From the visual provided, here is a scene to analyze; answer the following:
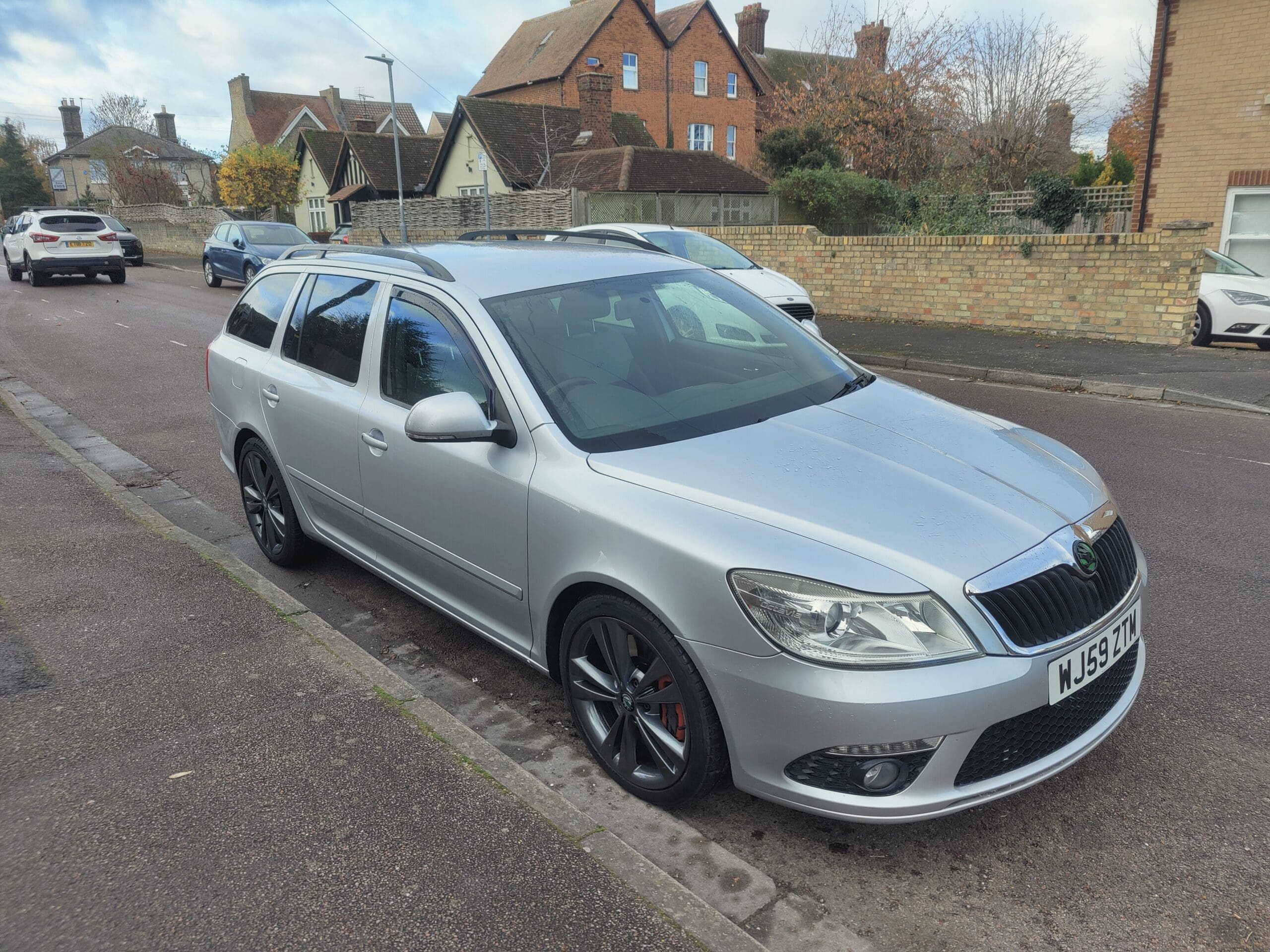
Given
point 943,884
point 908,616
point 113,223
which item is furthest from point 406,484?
point 113,223

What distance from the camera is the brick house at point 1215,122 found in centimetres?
1540

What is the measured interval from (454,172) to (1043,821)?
4048 cm

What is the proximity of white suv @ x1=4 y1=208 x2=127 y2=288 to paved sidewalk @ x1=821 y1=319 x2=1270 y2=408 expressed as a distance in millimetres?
19731

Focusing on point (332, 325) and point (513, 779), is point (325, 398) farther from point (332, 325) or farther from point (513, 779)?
point (513, 779)

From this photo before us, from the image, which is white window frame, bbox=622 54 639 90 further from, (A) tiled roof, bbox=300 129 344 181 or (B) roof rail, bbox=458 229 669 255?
(B) roof rail, bbox=458 229 669 255

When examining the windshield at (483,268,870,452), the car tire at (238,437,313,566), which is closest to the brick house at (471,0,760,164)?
the car tire at (238,437,313,566)

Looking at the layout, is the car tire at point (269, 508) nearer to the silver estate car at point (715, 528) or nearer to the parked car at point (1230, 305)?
the silver estate car at point (715, 528)

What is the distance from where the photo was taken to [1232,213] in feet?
52.9

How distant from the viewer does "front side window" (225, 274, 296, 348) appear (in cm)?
507

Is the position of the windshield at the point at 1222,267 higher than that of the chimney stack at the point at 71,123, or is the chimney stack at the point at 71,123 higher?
the chimney stack at the point at 71,123

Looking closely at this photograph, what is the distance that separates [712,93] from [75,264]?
37.3 meters

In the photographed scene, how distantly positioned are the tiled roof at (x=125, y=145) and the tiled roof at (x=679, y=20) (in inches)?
1307

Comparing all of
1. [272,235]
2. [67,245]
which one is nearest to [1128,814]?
[272,235]

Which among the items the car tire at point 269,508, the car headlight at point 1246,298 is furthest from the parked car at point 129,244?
the car headlight at point 1246,298
